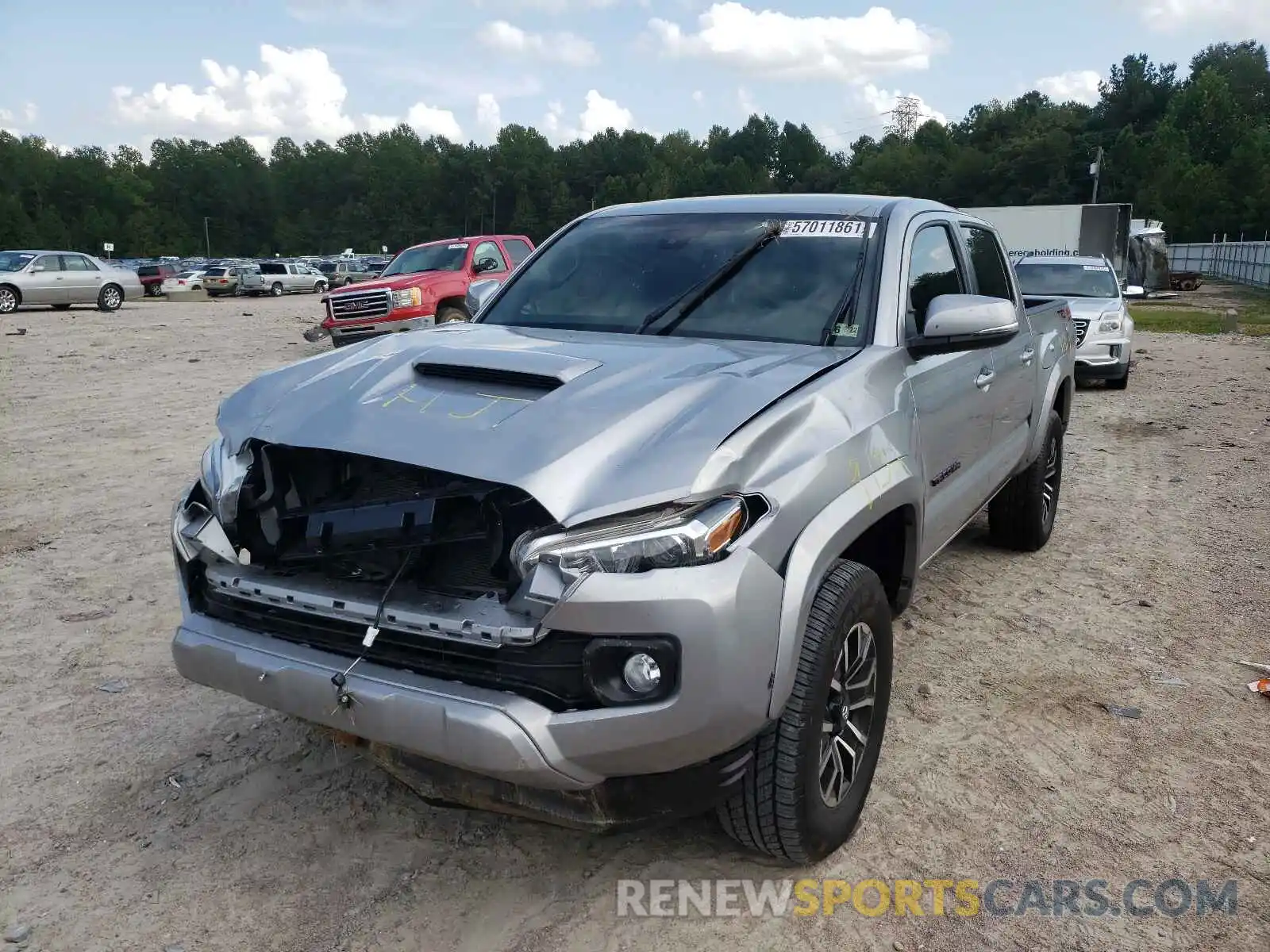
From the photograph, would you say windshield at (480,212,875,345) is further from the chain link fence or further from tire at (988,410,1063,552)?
the chain link fence

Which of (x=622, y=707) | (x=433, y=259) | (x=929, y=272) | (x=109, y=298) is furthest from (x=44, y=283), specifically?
(x=622, y=707)

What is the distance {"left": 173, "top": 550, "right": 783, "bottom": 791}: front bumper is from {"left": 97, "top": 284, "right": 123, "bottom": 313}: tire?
27790 mm

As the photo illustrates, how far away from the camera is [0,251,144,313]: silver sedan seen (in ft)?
80.2

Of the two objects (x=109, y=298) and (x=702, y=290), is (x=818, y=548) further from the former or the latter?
(x=109, y=298)

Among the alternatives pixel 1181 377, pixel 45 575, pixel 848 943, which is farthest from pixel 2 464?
pixel 1181 377

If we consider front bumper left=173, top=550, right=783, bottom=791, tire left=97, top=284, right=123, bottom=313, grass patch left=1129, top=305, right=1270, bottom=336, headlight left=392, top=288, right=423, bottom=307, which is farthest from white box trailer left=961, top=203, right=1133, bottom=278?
front bumper left=173, top=550, right=783, bottom=791

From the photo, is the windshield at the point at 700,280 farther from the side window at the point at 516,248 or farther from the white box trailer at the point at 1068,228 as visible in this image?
the white box trailer at the point at 1068,228

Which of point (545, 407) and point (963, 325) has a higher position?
point (963, 325)

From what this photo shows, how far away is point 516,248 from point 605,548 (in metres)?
14.2

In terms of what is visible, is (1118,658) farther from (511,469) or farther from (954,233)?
(511,469)

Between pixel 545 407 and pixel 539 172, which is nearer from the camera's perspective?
pixel 545 407

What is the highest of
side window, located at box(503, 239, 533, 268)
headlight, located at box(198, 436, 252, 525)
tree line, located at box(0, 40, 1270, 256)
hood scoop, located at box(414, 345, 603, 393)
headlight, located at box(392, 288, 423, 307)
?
tree line, located at box(0, 40, 1270, 256)

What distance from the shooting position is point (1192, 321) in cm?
2405

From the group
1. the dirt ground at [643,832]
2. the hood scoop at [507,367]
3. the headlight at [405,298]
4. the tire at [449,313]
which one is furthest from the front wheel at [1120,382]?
the hood scoop at [507,367]
